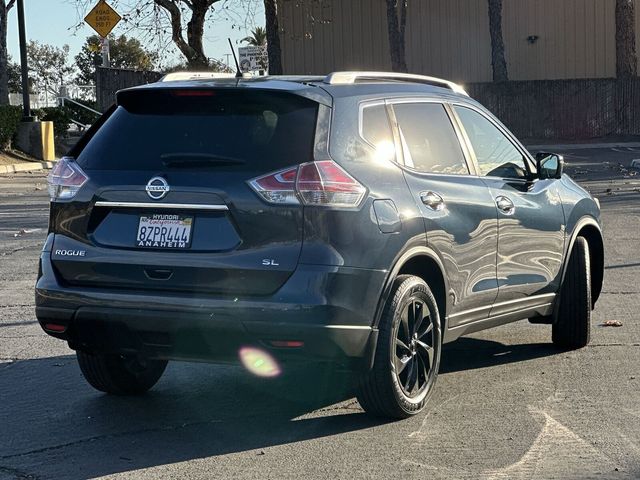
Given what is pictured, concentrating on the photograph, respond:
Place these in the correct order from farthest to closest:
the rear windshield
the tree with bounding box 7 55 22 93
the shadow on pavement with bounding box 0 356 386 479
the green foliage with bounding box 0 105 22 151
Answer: the tree with bounding box 7 55 22 93 < the green foliage with bounding box 0 105 22 151 < the rear windshield < the shadow on pavement with bounding box 0 356 386 479

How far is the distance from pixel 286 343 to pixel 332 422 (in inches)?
33.2

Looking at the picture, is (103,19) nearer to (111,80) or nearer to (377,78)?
(111,80)

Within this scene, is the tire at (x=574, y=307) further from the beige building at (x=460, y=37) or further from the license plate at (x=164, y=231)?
the beige building at (x=460, y=37)

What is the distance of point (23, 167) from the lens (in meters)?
27.3

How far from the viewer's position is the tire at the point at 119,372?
269 inches

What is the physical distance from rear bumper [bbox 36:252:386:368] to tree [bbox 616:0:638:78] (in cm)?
3528

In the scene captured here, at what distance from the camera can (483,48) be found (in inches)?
1882

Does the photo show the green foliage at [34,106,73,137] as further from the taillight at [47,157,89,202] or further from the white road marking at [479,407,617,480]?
the white road marking at [479,407,617,480]

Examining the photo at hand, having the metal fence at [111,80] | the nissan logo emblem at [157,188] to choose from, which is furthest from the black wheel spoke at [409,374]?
the metal fence at [111,80]

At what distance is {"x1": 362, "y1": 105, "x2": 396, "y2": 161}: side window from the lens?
6.29 m

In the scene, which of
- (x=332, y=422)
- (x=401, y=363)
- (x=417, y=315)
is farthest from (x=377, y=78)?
(x=332, y=422)

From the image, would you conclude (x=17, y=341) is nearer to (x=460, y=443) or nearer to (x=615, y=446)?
(x=460, y=443)

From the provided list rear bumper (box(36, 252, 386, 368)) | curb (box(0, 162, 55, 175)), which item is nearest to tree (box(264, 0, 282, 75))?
curb (box(0, 162, 55, 175))

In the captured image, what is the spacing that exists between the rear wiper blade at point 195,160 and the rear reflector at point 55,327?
3.19 feet
